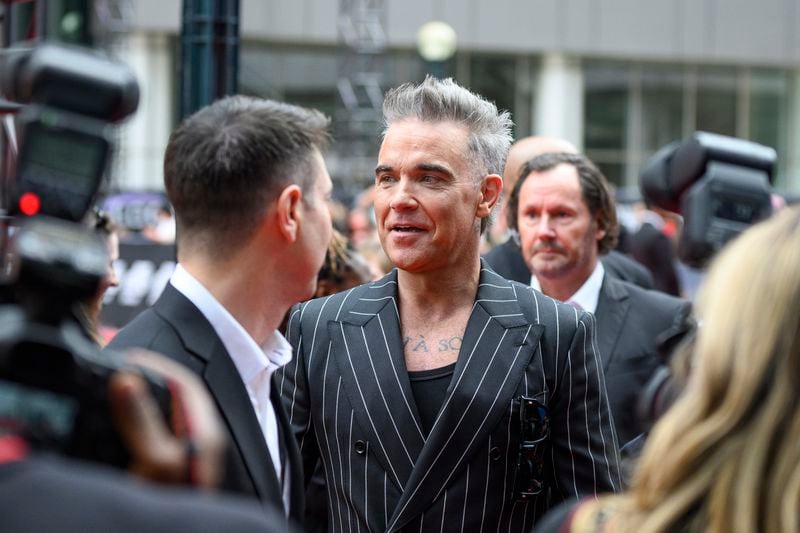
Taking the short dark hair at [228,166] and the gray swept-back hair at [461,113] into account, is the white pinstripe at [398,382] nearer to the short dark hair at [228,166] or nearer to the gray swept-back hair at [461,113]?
the gray swept-back hair at [461,113]

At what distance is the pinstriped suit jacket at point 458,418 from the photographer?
3645mm

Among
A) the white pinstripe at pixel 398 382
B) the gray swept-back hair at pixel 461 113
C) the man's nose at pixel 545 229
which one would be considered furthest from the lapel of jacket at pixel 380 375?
the man's nose at pixel 545 229

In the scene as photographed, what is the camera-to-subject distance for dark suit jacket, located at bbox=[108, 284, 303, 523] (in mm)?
2701

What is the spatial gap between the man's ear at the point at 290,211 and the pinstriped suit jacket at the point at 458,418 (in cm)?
98

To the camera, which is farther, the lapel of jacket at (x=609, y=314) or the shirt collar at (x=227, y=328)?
the lapel of jacket at (x=609, y=314)

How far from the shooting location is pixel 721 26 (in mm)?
34469

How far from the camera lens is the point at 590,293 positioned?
5496 mm

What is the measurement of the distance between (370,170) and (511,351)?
23.1 meters

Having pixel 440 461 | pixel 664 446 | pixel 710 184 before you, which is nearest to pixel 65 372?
pixel 664 446

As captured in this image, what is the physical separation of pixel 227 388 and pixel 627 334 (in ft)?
9.47

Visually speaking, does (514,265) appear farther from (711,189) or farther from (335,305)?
(711,189)

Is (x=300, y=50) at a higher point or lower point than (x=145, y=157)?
higher

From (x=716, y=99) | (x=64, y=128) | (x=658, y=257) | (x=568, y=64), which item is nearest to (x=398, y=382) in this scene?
(x=64, y=128)

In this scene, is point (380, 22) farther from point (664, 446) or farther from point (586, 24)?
point (664, 446)
